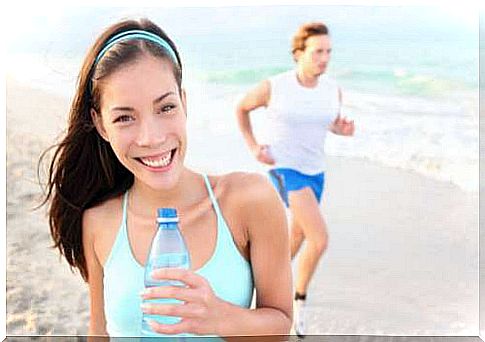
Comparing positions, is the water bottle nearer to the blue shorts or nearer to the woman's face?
the woman's face

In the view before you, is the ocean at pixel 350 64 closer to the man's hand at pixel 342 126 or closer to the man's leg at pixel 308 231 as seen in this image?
the man's hand at pixel 342 126

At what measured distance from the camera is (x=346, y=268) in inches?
217

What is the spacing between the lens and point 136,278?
496 cm

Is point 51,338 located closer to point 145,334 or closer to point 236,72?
point 145,334

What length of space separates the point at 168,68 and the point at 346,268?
1.28 meters

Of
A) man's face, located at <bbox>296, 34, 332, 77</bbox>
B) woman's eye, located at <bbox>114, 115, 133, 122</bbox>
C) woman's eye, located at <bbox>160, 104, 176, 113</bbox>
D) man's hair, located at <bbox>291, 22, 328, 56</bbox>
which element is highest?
man's hair, located at <bbox>291, 22, 328, 56</bbox>

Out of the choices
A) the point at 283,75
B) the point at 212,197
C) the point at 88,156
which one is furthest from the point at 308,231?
the point at 88,156

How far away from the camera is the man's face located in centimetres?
540

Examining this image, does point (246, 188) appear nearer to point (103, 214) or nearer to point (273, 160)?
point (273, 160)

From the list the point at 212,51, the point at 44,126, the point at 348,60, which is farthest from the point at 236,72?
the point at 44,126

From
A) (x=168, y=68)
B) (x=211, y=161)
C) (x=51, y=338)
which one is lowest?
(x=51, y=338)

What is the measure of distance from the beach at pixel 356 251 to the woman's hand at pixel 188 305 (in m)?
0.67

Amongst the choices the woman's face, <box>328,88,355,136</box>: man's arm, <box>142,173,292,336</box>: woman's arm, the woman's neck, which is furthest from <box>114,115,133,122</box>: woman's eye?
<box>328,88,355,136</box>: man's arm

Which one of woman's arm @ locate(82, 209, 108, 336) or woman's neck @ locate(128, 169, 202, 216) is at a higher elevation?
woman's neck @ locate(128, 169, 202, 216)
